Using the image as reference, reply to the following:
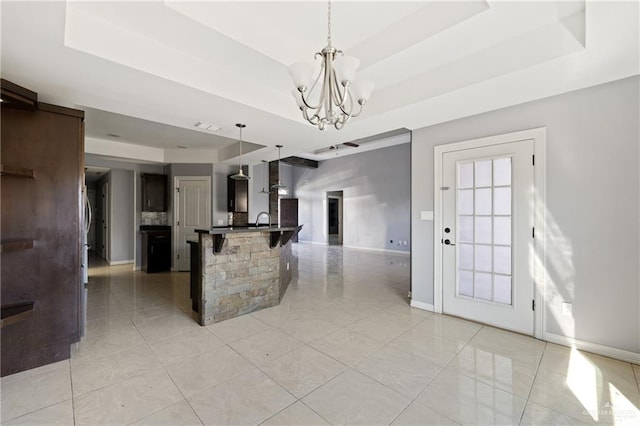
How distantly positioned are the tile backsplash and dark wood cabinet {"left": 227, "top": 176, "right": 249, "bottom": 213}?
5.16 feet

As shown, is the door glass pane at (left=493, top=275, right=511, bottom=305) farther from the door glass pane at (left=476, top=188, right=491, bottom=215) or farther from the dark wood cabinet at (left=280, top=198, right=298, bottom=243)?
the dark wood cabinet at (left=280, top=198, right=298, bottom=243)

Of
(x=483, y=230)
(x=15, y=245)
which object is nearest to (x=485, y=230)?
(x=483, y=230)

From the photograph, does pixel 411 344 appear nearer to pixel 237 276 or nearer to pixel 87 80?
pixel 237 276

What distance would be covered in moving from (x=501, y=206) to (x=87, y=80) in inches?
163

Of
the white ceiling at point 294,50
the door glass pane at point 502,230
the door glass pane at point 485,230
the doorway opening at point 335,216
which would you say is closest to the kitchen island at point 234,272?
the white ceiling at point 294,50

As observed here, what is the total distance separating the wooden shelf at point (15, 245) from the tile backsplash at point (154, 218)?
15.4ft

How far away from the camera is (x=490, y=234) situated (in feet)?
10.3

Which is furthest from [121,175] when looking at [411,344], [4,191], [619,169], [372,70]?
[619,169]

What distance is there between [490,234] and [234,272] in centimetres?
302

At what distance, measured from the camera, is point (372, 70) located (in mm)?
2680

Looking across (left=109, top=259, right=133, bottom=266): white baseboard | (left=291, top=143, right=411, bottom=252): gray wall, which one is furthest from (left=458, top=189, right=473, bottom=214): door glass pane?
(left=109, top=259, right=133, bottom=266): white baseboard

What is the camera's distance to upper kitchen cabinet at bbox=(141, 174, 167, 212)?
6.32 meters

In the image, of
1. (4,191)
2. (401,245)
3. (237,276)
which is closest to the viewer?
(4,191)

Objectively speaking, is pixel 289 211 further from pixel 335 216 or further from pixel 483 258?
pixel 483 258
